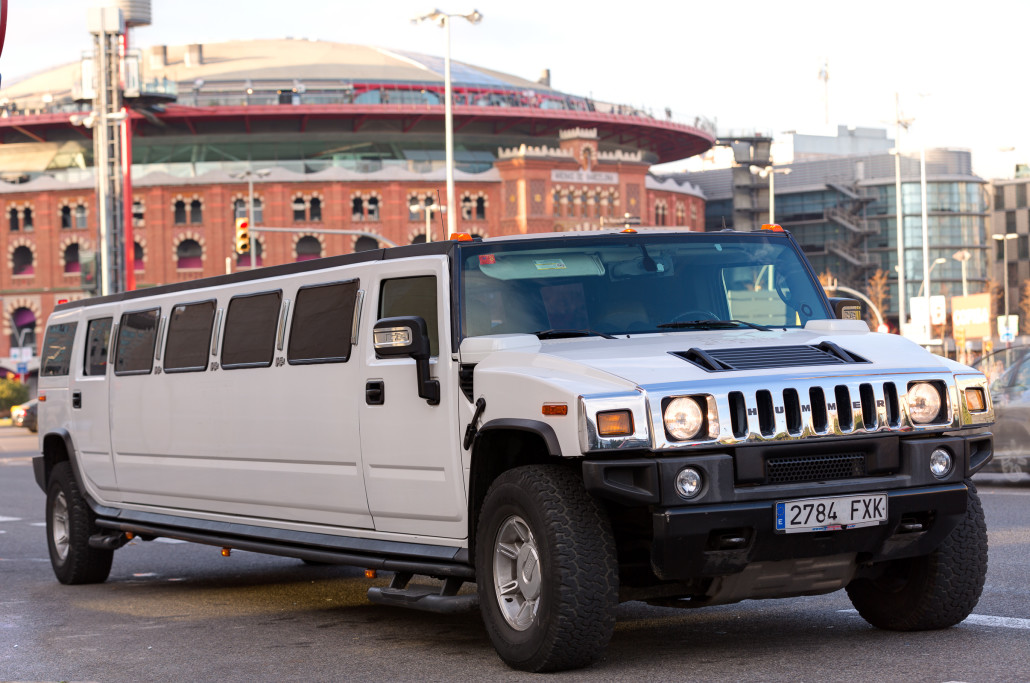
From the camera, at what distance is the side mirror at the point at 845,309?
26.3 feet

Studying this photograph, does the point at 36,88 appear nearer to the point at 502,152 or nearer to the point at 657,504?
the point at 502,152

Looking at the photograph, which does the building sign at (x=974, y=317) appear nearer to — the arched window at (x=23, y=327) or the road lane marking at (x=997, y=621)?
the road lane marking at (x=997, y=621)

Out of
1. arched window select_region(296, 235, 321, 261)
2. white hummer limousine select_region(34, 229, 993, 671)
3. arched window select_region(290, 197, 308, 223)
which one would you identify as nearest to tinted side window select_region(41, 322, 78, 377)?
white hummer limousine select_region(34, 229, 993, 671)

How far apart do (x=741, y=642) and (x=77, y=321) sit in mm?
6842

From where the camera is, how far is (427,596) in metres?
7.22

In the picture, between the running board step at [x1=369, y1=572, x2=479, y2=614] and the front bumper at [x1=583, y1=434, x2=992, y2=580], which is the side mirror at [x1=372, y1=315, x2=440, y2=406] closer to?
the running board step at [x1=369, y1=572, x2=479, y2=614]

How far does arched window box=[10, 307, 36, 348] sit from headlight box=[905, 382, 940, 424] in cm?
8555

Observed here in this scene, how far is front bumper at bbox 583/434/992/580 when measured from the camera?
6.08 metres

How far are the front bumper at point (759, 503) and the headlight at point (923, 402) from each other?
114 mm

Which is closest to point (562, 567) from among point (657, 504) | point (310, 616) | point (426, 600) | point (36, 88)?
point (657, 504)

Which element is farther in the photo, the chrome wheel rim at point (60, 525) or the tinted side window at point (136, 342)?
the chrome wheel rim at point (60, 525)

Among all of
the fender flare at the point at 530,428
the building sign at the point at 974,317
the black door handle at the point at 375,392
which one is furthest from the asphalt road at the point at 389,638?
the building sign at the point at 974,317

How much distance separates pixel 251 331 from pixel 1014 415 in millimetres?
10130

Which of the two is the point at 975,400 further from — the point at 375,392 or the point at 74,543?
the point at 74,543
